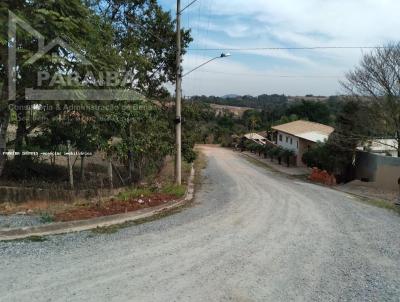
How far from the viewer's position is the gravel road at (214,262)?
601 centimetres

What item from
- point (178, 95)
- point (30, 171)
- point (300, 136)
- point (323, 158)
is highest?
point (178, 95)

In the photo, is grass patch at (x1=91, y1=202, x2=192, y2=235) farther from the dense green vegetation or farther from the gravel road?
the dense green vegetation

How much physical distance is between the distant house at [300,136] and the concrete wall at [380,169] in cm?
832

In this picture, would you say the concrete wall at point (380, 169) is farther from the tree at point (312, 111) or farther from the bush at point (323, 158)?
the tree at point (312, 111)

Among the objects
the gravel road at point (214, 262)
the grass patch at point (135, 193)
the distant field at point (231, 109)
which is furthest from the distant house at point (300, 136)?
the distant field at point (231, 109)

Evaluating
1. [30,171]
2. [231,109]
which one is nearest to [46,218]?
[30,171]

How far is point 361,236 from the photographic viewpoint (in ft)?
33.2

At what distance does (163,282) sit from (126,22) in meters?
16.7

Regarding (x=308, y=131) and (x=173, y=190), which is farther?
(x=308, y=131)

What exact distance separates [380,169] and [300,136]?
575 inches

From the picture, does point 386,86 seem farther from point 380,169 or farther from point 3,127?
point 3,127

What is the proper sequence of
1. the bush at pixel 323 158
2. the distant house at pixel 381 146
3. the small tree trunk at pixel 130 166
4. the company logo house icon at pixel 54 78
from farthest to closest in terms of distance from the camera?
the bush at pixel 323 158
the distant house at pixel 381 146
the small tree trunk at pixel 130 166
the company logo house icon at pixel 54 78

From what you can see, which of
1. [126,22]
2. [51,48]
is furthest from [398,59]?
[51,48]

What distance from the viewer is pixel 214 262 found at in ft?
24.2
